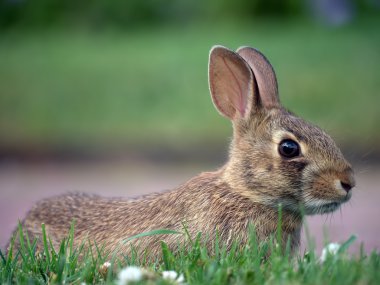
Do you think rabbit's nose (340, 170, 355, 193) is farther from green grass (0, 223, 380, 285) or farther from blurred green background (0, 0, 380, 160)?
blurred green background (0, 0, 380, 160)

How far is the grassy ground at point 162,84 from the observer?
11.5 m

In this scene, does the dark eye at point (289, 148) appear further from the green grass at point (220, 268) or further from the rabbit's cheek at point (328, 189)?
the green grass at point (220, 268)

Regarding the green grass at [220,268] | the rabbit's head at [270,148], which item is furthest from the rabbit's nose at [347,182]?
the green grass at [220,268]

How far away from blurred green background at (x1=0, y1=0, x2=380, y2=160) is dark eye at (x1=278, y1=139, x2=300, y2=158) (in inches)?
134

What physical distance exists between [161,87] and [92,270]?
352 inches

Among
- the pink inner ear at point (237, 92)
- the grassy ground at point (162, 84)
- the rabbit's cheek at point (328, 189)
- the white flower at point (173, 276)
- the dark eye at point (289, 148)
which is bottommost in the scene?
the white flower at point (173, 276)

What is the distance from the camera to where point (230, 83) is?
5.45 metres

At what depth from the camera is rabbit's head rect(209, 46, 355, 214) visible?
4.75 m

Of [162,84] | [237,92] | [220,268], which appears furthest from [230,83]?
[162,84]

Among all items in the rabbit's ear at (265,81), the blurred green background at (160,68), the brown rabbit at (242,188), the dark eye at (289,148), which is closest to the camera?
the brown rabbit at (242,188)

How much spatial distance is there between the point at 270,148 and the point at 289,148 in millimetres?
138

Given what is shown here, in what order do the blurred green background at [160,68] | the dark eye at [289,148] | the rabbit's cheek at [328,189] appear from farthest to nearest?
the blurred green background at [160,68] → the dark eye at [289,148] → the rabbit's cheek at [328,189]

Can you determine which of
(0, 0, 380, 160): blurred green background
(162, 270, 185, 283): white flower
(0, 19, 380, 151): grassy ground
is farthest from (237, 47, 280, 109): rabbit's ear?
(0, 19, 380, 151): grassy ground

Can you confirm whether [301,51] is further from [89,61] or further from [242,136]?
[242,136]
